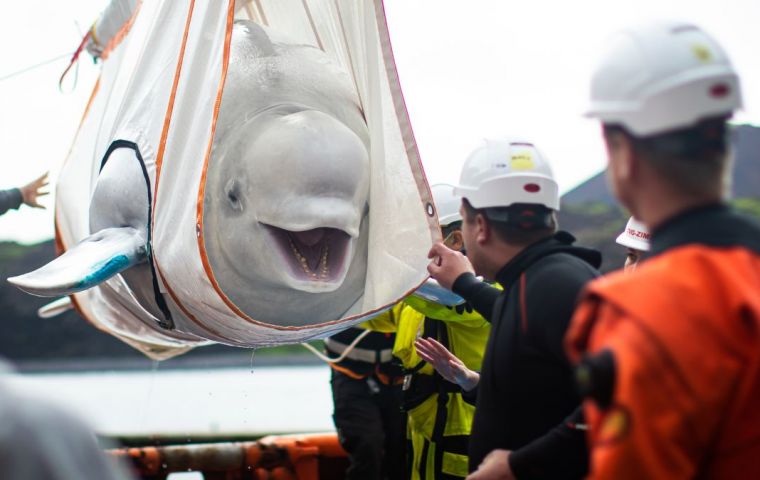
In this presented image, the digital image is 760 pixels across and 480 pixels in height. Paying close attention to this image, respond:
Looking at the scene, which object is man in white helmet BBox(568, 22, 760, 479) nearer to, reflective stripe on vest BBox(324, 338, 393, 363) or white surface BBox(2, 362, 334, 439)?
reflective stripe on vest BBox(324, 338, 393, 363)

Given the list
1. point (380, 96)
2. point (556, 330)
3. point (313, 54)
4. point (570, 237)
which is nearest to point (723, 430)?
point (556, 330)

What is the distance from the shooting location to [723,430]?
154 centimetres

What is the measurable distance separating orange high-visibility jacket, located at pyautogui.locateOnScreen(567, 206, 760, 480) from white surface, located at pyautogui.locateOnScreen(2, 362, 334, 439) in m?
9.32

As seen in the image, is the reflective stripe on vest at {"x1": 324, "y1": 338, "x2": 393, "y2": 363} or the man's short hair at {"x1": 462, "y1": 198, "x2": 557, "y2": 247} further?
the reflective stripe on vest at {"x1": 324, "y1": 338, "x2": 393, "y2": 363}

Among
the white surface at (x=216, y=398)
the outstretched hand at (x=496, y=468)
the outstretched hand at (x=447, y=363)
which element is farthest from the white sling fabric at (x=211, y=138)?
the white surface at (x=216, y=398)

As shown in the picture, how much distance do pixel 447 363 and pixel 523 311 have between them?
1.06 meters

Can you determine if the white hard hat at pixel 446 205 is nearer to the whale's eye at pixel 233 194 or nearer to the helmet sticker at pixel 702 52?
the whale's eye at pixel 233 194

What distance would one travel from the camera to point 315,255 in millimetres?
3920

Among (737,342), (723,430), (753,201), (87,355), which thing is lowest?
(87,355)

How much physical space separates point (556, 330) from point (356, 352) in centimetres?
343

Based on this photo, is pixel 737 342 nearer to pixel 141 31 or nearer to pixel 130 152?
pixel 130 152

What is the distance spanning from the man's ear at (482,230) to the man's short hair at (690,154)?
0.99 m

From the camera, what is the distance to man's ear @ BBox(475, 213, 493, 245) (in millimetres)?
2668

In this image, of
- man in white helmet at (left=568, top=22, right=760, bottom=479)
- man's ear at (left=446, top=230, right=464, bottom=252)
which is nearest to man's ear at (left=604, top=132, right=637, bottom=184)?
man in white helmet at (left=568, top=22, right=760, bottom=479)
